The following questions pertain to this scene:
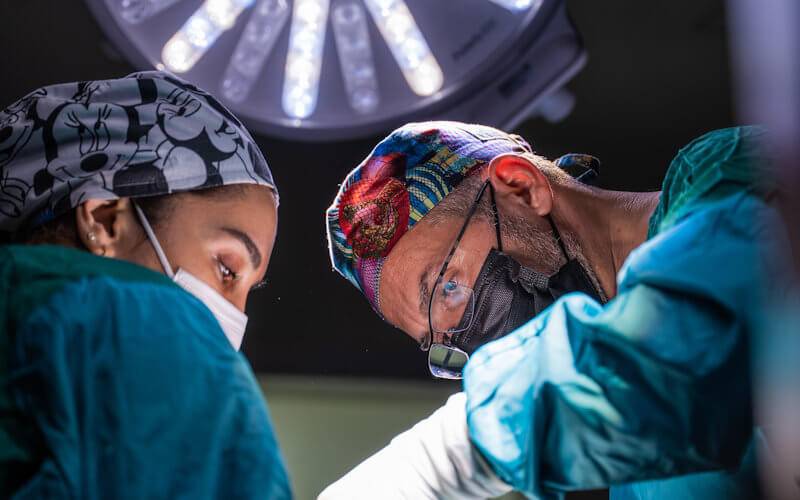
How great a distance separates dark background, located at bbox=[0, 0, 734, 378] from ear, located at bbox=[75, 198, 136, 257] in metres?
1.08

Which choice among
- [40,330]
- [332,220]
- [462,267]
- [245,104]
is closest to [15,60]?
Result: [245,104]

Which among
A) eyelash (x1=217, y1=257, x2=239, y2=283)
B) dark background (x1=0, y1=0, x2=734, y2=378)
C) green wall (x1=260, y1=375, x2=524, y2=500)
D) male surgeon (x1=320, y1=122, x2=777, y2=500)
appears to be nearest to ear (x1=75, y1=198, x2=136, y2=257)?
eyelash (x1=217, y1=257, x2=239, y2=283)

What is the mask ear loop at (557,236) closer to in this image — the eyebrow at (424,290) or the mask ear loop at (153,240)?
the eyebrow at (424,290)

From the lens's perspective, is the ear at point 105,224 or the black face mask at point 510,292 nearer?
the ear at point 105,224

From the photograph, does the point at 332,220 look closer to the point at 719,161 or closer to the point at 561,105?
the point at 561,105

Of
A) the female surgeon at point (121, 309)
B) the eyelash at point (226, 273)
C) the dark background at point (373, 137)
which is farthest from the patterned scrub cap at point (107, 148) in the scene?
the dark background at point (373, 137)

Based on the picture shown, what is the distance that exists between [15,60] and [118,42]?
29.8 inches

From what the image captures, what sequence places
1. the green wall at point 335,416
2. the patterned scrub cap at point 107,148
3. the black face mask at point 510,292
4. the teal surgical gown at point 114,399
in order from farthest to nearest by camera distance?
the green wall at point 335,416 → the black face mask at point 510,292 → the patterned scrub cap at point 107,148 → the teal surgical gown at point 114,399

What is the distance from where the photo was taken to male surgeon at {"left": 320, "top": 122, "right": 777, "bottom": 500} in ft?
3.59

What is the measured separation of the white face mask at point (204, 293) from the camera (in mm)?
1355

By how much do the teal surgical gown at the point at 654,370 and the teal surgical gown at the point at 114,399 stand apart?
1.32ft

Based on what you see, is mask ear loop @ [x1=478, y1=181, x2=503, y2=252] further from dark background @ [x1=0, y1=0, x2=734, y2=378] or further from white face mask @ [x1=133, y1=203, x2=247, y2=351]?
A: white face mask @ [x1=133, y1=203, x2=247, y2=351]

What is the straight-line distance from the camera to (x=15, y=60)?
7.98ft

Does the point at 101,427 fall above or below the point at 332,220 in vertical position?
above
